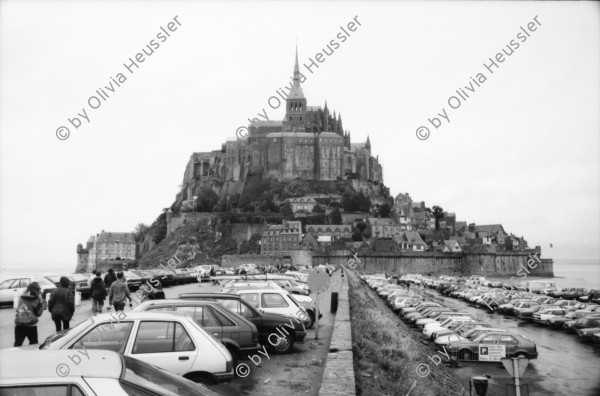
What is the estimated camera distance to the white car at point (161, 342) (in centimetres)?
581

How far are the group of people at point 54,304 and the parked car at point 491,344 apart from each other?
445 inches

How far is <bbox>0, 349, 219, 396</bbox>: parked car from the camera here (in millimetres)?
2975

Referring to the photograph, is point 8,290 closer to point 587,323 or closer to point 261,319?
point 261,319

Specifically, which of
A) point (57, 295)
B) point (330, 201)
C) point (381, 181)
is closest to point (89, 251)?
point (330, 201)

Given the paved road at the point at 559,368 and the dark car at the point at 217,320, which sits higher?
the dark car at the point at 217,320

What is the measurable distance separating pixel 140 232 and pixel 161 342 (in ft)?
393

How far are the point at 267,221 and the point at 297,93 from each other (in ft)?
117

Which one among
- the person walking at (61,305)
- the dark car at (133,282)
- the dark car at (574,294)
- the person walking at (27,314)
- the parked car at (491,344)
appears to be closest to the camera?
the person walking at (27,314)

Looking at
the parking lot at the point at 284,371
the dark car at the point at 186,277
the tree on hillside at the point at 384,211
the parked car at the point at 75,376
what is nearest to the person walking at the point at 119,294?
the parking lot at the point at 284,371

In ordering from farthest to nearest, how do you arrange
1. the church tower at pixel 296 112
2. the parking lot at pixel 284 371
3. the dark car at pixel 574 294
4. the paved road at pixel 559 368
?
the church tower at pixel 296 112
the dark car at pixel 574 294
the paved road at pixel 559 368
the parking lot at pixel 284 371

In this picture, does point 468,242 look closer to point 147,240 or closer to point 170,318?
point 147,240

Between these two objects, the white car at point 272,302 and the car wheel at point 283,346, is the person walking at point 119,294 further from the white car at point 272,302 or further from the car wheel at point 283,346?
the car wheel at point 283,346

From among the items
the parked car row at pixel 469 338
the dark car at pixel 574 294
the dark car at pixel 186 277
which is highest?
the dark car at pixel 186 277

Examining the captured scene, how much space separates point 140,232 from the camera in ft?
393
